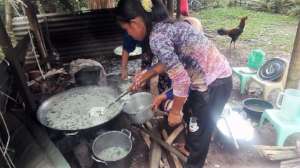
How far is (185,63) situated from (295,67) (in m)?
2.13

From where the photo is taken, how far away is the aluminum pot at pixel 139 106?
3.16m

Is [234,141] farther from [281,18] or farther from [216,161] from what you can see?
[281,18]

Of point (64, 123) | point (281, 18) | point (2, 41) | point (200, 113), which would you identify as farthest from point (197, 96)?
point (281, 18)

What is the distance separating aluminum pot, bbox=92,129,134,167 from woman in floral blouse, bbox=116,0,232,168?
0.81m

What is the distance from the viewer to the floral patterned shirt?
78.5 inches

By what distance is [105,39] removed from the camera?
749cm

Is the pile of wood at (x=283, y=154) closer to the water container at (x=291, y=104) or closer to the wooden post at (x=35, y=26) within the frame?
the water container at (x=291, y=104)

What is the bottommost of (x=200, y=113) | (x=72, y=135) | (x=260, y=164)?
(x=260, y=164)

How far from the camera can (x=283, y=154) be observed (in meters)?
3.26

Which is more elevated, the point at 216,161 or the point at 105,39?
the point at 105,39

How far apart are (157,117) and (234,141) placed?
1150 mm

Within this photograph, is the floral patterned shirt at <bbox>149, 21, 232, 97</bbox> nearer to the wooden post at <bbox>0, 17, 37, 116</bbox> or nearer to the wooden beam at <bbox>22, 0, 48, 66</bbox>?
the wooden post at <bbox>0, 17, 37, 116</bbox>

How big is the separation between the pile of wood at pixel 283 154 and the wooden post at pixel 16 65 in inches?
120

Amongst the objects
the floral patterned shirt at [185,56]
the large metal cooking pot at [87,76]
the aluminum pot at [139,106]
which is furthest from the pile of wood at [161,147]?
the large metal cooking pot at [87,76]
